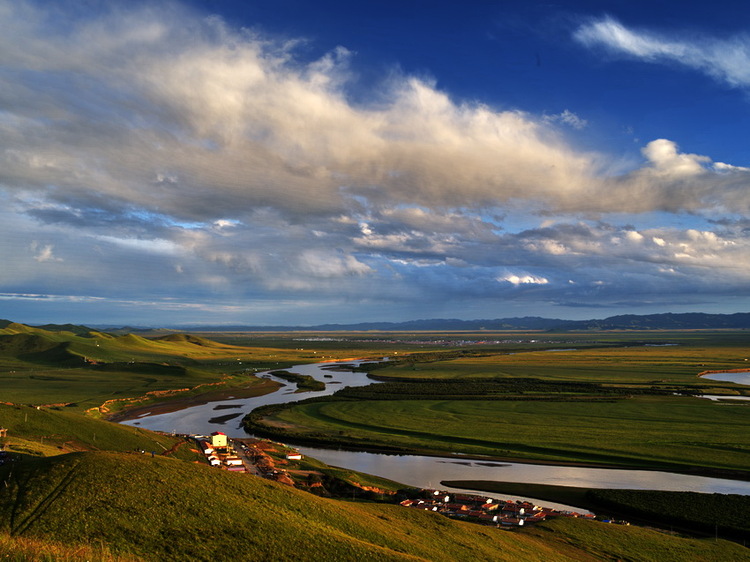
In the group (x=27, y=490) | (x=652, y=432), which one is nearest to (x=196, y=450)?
(x=27, y=490)

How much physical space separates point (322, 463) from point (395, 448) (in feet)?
44.5

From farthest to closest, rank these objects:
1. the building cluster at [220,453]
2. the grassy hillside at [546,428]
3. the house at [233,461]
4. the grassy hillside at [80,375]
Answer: the grassy hillside at [80,375]
the grassy hillside at [546,428]
the house at [233,461]
the building cluster at [220,453]

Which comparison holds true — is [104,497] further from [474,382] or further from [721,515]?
[474,382]

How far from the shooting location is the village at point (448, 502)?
45.1 metres

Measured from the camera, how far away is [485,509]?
4700cm

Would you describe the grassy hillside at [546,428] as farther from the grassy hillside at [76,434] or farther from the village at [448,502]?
the grassy hillside at [76,434]

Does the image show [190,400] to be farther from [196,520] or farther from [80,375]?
[196,520]

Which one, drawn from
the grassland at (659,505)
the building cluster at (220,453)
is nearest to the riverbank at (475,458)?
the grassland at (659,505)

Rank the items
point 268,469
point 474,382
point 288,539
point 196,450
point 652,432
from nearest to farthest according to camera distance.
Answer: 1. point 288,539
2. point 268,469
3. point 196,450
4. point 652,432
5. point 474,382

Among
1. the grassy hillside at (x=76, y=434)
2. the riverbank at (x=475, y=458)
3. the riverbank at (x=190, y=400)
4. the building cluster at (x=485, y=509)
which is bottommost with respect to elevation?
the riverbank at (x=190, y=400)

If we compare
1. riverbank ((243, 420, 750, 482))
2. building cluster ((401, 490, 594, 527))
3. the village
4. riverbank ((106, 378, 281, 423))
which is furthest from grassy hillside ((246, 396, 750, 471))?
riverbank ((106, 378, 281, 423))

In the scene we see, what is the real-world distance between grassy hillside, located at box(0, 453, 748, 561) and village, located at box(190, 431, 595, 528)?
3720mm

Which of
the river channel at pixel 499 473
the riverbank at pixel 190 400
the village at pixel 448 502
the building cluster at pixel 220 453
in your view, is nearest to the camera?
the village at pixel 448 502

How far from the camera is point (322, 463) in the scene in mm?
65062
